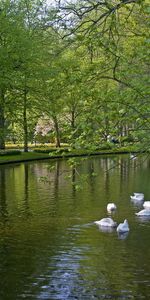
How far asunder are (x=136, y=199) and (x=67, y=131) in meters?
11.0

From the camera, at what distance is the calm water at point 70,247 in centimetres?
1083

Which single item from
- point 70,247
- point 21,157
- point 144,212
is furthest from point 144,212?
point 21,157

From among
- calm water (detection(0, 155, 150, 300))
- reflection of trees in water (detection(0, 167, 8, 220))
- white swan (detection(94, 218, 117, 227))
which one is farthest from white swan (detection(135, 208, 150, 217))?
reflection of trees in water (detection(0, 167, 8, 220))

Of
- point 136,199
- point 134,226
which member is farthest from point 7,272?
point 136,199

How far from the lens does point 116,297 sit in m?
10.3

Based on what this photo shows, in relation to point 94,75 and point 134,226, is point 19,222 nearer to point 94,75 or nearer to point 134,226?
point 134,226

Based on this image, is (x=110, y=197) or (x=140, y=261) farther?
(x=110, y=197)

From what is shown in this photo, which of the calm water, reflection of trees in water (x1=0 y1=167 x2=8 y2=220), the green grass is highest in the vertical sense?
the green grass

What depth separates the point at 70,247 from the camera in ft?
45.6

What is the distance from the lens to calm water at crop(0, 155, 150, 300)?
1083 cm

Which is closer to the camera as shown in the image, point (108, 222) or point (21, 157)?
point (108, 222)

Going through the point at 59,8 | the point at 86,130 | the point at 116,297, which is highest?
the point at 59,8

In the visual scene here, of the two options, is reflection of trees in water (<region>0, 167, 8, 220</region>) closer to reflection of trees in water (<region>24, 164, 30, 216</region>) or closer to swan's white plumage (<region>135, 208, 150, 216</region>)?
reflection of trees in water (<region>24, 164, 30, 216</region>)

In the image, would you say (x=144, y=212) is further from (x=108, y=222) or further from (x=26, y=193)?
(x=26, y=193)
